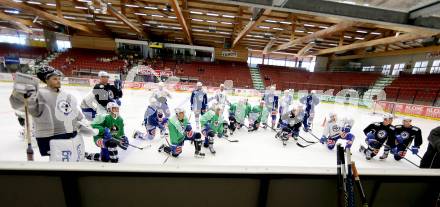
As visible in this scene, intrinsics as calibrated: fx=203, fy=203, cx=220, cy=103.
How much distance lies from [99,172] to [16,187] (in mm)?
517

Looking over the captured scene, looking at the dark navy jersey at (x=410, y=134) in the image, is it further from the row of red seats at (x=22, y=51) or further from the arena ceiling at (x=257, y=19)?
the row of red seats at (x=22, y=51)

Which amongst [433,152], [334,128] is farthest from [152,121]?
[433,152]

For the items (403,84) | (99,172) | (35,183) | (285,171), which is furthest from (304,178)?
(403,84)

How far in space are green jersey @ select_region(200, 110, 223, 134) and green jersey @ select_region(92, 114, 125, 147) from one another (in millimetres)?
1500

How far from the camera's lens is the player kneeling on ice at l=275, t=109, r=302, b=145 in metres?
4.76

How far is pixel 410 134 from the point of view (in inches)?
155

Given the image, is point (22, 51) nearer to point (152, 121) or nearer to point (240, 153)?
point (152, 121)

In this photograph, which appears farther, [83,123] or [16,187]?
[83,123]

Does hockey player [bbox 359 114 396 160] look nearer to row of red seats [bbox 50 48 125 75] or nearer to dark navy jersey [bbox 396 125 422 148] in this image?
dark navy jersey [bbox 396 125 422 148]

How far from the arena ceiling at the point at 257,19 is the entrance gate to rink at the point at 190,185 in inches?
55.7

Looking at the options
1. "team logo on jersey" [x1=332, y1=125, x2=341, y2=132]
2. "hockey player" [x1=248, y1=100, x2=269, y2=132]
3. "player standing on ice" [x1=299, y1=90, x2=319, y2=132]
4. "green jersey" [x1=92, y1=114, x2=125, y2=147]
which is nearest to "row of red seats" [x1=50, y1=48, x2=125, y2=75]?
"hockey player" [x1=248, y1=100, x2=269, y2=132]

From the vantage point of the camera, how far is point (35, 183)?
121 centimetres

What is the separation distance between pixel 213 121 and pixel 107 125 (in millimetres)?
2081

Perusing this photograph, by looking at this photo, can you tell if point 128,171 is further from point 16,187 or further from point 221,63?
point 221,63
